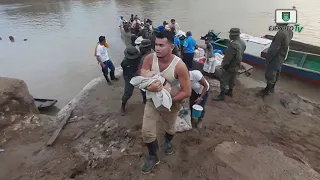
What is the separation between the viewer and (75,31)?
21312mm

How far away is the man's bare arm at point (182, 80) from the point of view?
3066 millimetres

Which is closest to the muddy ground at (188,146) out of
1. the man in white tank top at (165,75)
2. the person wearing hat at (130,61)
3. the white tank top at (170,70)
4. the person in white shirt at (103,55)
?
the man in white tank top at (165,75)

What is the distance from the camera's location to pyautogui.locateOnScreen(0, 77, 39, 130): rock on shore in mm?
5715

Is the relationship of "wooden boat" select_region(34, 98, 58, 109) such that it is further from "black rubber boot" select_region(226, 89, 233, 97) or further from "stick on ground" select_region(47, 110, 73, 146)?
"black rubber boot" select_region(226, 89, 233, 97)

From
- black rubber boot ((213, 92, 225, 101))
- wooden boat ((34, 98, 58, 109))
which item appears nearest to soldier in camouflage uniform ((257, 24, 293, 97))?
black rubber boot ((213, 92, 225, 101))

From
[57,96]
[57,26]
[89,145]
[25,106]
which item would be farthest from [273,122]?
[57,26]

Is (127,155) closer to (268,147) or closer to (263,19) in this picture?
(268,147)

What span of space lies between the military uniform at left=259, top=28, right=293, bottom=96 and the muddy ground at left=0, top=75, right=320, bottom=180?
0.80 metres

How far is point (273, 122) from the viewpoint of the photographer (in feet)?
18.3

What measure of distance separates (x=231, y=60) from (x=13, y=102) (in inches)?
215

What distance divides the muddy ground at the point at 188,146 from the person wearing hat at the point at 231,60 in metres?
0.44

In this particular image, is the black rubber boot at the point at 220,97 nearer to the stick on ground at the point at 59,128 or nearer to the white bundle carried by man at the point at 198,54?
the white bundle carried by man at the point at 198,54

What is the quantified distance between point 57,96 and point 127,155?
594 cm

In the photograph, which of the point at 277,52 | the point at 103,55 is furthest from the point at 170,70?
the point at 103,55
